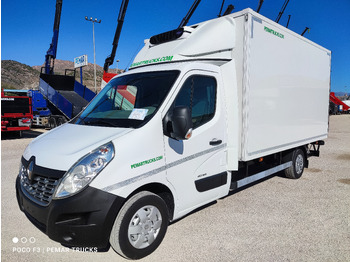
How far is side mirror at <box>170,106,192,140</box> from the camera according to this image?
2881 mm

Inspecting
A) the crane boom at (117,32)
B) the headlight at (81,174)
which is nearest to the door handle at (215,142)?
the headlight at (81,174)

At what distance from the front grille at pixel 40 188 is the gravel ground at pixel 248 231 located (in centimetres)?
85

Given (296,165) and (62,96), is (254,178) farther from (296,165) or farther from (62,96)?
(62,96)

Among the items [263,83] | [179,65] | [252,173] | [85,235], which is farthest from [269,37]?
[85,235]

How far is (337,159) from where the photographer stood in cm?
890

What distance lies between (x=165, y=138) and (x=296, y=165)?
14.4ft

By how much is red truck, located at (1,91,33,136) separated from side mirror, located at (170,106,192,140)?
12.6 m

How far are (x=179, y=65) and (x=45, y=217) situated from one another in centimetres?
237

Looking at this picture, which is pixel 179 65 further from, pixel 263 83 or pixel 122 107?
pixel 263 83

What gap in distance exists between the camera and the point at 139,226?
2926 millimetres

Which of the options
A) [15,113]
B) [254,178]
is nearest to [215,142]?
[254,178]

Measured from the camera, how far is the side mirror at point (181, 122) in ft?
9.45

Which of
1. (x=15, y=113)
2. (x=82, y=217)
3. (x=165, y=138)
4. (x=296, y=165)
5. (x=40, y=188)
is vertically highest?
(x=15, y=113)

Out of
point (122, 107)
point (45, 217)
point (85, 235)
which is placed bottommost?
point (85, 235)
